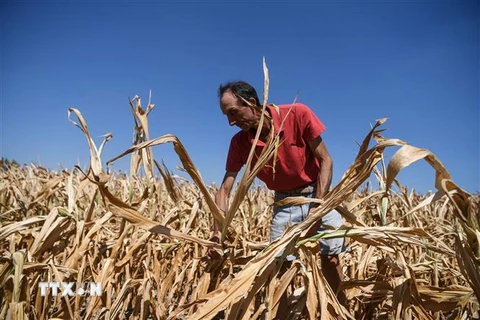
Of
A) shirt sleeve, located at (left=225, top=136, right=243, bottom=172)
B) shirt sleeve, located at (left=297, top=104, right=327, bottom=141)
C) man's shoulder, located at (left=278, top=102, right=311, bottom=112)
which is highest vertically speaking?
man's shoulder, located at (left=278, top=102, right=311, bottom=112)

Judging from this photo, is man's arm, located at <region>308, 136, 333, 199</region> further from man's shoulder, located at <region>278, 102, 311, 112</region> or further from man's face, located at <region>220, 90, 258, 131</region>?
man's face, located at <region>220, 90, 258, 131</region>

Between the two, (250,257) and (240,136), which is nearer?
(250,257)

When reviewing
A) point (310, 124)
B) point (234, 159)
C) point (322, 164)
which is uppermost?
point (310, 124)

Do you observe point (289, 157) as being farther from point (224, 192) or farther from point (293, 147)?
point (224, 192)

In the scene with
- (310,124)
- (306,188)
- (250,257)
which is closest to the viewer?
(250,257)

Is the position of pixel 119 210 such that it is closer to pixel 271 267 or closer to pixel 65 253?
pixel 271 267

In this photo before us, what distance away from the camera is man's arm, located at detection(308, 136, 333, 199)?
212 centimetres

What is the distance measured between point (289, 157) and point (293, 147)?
0.07m

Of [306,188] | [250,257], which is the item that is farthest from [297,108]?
[250,257]

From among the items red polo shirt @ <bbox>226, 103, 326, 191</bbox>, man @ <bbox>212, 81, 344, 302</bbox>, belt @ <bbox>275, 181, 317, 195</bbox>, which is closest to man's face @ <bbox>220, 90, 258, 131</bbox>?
man @ <bbox>212, 81, 344, 302</bbox>

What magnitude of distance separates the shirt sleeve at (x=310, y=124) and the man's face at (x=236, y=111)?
0.34m

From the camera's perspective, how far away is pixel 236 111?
2.20m

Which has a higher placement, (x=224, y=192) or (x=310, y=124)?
(x=310, y=124)

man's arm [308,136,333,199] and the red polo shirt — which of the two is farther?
the red polo shirt
